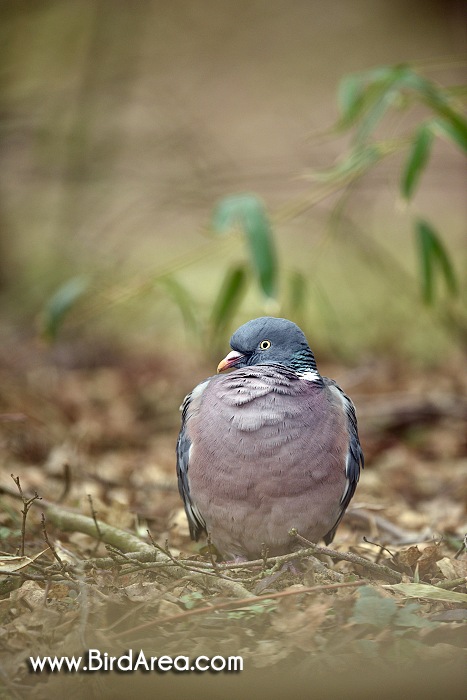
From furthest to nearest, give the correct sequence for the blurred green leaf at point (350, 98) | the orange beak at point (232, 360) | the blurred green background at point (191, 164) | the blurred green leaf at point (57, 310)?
the blurred green background at point (191, 164) → the blurred green leaf at point (57, 310) → the blurred green leaf at point (350, 98) → the orange beak at point (232, 360)

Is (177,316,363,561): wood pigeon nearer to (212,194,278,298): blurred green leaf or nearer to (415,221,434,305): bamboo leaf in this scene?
(212,194,278,298): blurred green leaf

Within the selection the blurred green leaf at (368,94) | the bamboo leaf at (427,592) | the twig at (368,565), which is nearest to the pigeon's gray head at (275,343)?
the twig at (368,565)

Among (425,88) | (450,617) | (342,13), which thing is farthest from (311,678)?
(342,13)

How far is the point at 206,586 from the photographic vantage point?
266 centimetres

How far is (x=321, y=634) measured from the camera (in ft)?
7.63

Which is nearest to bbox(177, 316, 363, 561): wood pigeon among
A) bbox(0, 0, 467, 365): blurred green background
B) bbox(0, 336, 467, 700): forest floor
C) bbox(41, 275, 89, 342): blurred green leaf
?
bbox(0, 336, 467, 700): forest floor

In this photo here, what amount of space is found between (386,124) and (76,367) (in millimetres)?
5124

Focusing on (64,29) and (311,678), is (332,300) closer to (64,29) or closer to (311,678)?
(64,29)

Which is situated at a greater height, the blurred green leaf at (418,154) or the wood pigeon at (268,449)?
the blurred green leaf at (418,154)

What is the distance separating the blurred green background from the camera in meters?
7.17

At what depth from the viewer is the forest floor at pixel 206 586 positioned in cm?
207

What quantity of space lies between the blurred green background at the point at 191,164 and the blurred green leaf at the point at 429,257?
79cm

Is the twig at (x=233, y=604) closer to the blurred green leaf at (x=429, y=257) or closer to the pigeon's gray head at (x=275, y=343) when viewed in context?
the pigeon's gray head at (x=275, y=343)

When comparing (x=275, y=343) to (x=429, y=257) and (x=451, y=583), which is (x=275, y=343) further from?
(x=429, y=257)
